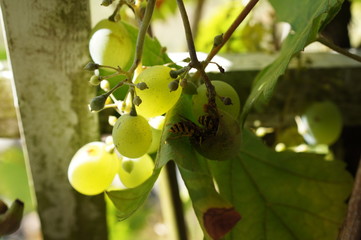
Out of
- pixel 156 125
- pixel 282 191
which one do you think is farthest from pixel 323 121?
pixel 156 125

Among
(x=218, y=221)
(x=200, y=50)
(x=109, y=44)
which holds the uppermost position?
(x=109, y=44)

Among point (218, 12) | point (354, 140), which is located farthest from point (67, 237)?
point (218, 12)

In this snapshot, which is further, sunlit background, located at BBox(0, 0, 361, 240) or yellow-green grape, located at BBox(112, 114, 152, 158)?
sunlit background, located at BBox(0, 0, 361, 240)

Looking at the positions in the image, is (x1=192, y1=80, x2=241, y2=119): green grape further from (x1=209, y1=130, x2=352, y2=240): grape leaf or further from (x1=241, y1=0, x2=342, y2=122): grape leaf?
(x1=209, y1=130, x2=352, y2=240): grape leaf

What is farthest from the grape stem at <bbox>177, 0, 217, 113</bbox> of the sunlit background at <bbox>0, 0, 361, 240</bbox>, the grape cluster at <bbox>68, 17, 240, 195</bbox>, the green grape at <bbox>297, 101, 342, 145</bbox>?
the green grape at <bbox>297, 101, 342, 145</bbox>

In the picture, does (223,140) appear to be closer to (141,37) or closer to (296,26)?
(141,37)

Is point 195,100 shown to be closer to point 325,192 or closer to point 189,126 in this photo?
point 189,126
